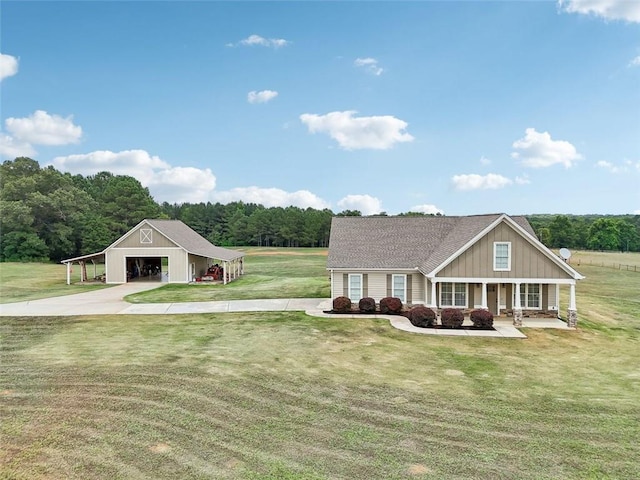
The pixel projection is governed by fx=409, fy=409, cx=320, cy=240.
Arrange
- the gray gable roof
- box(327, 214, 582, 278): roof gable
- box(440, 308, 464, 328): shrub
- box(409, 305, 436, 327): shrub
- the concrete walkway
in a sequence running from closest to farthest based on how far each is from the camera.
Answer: the concrete walkway, box(440, 308, 464, 328): shrub, box(409, 305, 436, 327): shrub, box(327, 214, 582, 278): roof gable, the gray gable roof

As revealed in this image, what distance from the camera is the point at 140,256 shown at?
33906 mm

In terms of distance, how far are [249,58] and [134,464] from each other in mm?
29609

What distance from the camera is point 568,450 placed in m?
7.66

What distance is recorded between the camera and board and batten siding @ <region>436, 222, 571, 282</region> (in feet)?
64.1

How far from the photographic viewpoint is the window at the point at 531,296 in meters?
21.0

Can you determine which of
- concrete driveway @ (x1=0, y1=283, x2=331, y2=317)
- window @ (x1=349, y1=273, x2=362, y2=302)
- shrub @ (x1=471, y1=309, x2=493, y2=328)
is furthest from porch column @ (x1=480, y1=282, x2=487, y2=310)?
concrete driveway @ (x1=0, y1=283, x2=331, y2=317)

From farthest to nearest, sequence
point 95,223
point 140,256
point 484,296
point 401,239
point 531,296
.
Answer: point 95,223 → point 140,256 → point 401,239 → point 531,296 → point 484,296

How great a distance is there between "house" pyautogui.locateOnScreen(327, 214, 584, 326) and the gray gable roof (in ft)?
0.18

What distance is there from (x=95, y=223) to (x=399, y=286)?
178ft

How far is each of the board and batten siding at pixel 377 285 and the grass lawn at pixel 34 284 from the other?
1919 cm

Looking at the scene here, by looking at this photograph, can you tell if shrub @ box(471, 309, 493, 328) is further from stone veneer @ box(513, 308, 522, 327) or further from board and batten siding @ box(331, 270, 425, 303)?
board and batten siding @ box(331, 270, 425, 303)

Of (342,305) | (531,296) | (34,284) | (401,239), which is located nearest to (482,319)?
(531,296)

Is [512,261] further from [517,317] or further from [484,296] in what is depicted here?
[517,317]

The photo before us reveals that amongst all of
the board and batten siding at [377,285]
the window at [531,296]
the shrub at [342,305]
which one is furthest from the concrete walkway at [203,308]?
the board and batten siding at [377,285]
